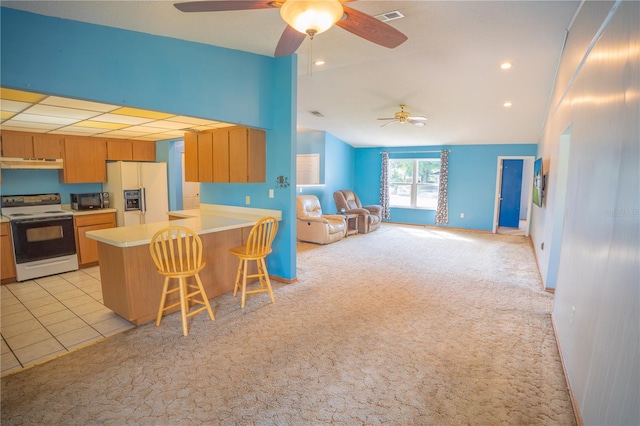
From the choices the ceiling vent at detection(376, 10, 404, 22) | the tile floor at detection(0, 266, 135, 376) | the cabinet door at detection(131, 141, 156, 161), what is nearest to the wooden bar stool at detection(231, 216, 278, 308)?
the tile floor at detection(0, 266, 135, 376)

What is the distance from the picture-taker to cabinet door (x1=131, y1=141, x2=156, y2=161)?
5.40m

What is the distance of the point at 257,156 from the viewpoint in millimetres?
4062

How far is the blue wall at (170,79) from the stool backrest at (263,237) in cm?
52

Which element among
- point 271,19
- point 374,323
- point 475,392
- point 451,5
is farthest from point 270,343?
point 451,5

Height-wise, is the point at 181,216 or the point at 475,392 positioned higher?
the point at 181,216

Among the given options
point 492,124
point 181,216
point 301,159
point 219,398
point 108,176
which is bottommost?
point 219,398

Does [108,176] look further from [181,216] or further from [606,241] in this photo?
[606,241]

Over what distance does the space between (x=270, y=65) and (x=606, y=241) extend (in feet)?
12.2

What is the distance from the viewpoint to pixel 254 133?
4023 millimetres

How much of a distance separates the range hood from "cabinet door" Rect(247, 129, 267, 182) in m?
2.89

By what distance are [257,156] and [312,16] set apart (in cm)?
256

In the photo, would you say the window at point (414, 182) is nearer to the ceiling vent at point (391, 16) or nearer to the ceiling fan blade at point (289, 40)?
the ceiling vent at point (391, 16)

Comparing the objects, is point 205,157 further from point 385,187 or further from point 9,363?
point 385,187

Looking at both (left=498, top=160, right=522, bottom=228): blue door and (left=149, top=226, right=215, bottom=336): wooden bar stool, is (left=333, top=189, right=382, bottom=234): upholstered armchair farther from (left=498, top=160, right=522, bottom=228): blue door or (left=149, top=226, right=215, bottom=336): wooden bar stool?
(left=149, top=226, right=215, bottom=336): wooden bar stool
